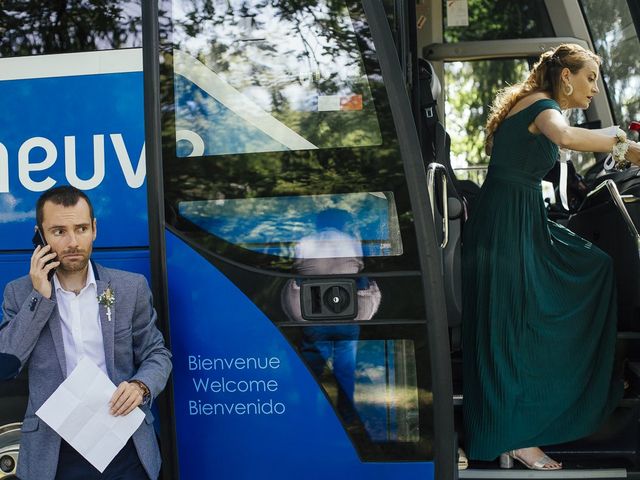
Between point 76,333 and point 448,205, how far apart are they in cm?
169

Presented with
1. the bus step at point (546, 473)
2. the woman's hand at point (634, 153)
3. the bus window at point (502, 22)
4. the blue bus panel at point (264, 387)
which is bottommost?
the bus step at point (546, 473)

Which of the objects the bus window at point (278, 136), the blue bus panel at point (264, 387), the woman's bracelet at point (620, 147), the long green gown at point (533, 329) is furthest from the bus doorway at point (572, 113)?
the bus window at point (278, 136)

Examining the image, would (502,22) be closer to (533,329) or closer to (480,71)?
(480,71)

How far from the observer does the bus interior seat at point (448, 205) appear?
3.67m

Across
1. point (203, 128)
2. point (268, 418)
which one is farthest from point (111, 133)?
point (268, 418)

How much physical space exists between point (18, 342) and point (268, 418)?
84 centimetres

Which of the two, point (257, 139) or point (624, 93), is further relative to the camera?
point (624, 93)

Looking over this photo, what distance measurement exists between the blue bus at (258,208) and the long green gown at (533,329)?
2.06ft

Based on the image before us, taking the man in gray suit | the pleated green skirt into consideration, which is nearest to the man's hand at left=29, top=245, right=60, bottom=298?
the man in gray suit

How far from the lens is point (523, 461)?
11.9 ft

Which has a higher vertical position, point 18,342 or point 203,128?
point 203,128

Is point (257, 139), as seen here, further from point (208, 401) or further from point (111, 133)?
point (208, 401)

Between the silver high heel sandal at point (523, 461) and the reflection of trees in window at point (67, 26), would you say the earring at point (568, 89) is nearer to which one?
the silver high heel sandal at point (523, 461)

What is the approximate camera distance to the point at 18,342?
2633mm
